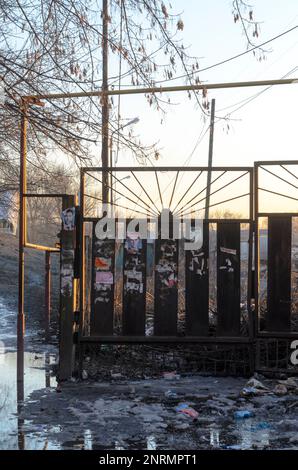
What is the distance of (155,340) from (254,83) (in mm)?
3517

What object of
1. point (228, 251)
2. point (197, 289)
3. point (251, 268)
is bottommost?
point (197, 289)

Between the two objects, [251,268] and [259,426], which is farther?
[251,268]

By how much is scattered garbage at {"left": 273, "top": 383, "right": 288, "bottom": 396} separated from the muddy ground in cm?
1

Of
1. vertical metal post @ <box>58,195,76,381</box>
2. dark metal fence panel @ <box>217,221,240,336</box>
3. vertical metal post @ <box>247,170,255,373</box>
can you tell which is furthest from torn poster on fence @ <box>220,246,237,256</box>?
vertical metal post @ <box>58,195,76,381</box>

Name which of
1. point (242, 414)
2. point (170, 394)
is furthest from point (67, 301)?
point (242, 414)

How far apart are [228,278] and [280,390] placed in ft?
5.30

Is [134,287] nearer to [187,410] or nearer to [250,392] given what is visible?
[250,392]

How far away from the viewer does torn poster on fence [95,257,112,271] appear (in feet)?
26.5

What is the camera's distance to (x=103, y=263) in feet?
26.6

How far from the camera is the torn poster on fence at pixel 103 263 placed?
26.5 ft
